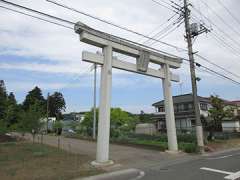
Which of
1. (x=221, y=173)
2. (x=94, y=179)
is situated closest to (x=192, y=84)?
(x=221, y=173)

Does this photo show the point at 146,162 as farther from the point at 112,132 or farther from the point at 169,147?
the point at 112,132

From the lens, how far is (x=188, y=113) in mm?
39656

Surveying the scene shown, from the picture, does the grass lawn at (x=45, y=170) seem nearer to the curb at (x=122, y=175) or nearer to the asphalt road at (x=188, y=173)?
the curb at (x=122, y=175)

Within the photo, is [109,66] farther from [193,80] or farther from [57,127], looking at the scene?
[57,127]

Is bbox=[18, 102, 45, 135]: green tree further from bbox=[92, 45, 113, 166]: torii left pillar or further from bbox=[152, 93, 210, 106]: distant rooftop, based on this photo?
bbox=[152, 93, 210, 106]: distant rooftop

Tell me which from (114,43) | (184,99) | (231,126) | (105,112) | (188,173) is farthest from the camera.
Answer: (184,99)

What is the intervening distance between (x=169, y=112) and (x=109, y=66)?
19.7ft

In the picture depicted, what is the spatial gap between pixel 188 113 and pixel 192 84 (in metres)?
22.9

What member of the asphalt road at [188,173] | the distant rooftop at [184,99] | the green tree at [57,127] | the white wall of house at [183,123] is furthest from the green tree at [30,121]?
the distant rooftop at [184,99]

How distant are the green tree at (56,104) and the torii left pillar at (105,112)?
59154 millimetres

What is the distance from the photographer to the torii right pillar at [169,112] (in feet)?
54.0

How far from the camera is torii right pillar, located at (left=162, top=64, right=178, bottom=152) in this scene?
648 inches

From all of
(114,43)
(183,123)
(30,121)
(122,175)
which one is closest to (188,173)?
(122,175)

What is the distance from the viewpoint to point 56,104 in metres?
72.6
